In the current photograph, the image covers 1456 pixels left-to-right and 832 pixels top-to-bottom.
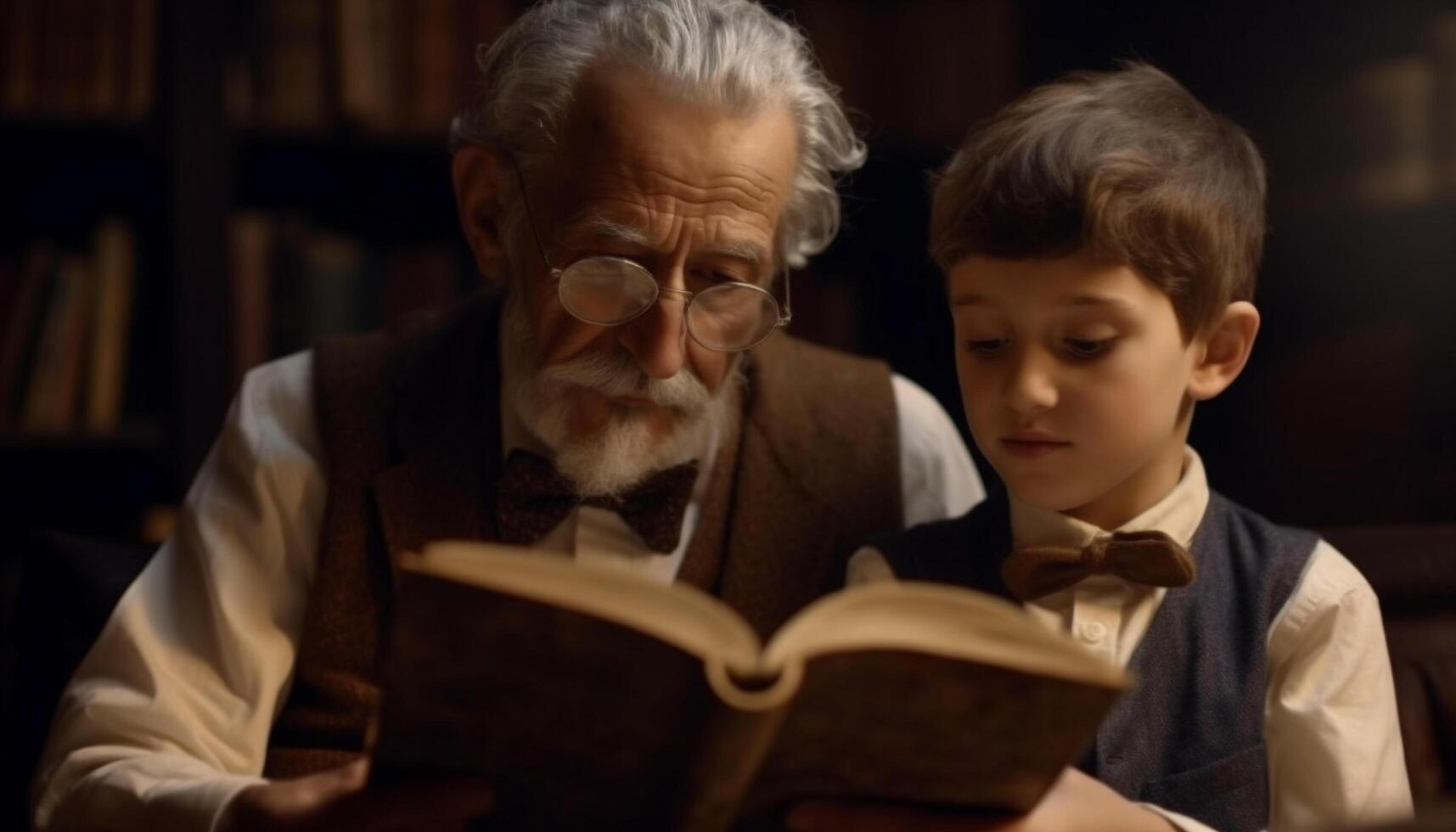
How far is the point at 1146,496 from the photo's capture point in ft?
5.11

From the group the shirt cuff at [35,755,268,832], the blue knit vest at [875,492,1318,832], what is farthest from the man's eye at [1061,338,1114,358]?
the shirt cuff at [35,755,268,832]

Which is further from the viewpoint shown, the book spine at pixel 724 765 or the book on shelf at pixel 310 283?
the book on shelf at pixel 310 283

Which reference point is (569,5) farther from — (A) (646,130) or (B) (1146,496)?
(B) (1146,496)

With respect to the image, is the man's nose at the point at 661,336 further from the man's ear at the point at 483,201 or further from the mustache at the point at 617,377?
the man's ear at the point at 483,201

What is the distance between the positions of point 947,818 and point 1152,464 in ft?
1.70

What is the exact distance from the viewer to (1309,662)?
147 cm

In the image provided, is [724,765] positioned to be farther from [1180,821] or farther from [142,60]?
[142,60]

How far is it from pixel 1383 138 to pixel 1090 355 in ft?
5.16

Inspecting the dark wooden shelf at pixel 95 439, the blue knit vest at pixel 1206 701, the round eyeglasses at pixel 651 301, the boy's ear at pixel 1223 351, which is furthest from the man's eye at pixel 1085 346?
the dark wooden shelf at pixel 95 439

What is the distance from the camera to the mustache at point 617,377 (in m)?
1.66

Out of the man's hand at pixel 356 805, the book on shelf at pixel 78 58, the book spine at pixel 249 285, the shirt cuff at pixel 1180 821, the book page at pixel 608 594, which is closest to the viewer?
the book page at pixel 608 594

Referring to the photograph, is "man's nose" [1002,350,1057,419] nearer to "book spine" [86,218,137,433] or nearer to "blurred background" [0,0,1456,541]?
"blurred background" [0,0,1456,541]

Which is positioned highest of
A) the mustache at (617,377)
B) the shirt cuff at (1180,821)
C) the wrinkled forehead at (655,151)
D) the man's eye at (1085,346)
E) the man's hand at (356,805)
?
the wrinkled forehead at (655,151)

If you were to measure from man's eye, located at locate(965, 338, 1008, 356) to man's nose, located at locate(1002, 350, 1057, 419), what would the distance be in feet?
0.12
